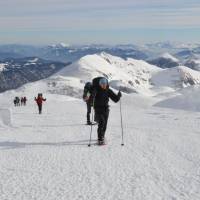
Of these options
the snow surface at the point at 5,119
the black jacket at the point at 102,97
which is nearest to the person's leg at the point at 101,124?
the black jacket at the point at 102,97

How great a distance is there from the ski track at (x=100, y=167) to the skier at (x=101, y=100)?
613 mm

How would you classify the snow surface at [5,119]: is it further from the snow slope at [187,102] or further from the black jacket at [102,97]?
the snow slope at [187,102]

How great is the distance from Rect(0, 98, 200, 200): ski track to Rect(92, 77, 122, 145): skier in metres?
0.61

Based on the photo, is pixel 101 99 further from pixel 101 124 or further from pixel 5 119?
pixel 5 119

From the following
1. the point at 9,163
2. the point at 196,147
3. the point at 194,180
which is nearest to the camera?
the point at 194,180

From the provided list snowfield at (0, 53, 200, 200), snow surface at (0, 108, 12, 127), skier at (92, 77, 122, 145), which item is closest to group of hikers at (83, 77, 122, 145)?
skier at (92, 77, 122, 145)

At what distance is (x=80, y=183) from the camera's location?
30.7 feet

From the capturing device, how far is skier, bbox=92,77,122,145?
14148 millimetres

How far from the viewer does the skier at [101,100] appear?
557 inches

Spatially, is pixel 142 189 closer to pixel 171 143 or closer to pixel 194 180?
pixel 194 180

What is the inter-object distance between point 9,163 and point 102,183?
3.22 m

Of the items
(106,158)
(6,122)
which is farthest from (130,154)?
(6,122)

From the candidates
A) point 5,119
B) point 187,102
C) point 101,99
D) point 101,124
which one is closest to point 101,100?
point 101,99

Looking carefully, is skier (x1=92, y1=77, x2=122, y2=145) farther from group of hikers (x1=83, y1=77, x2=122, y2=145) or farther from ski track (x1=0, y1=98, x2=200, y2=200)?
ski track (x1=0, y1=98, x2=200, y2=200)
